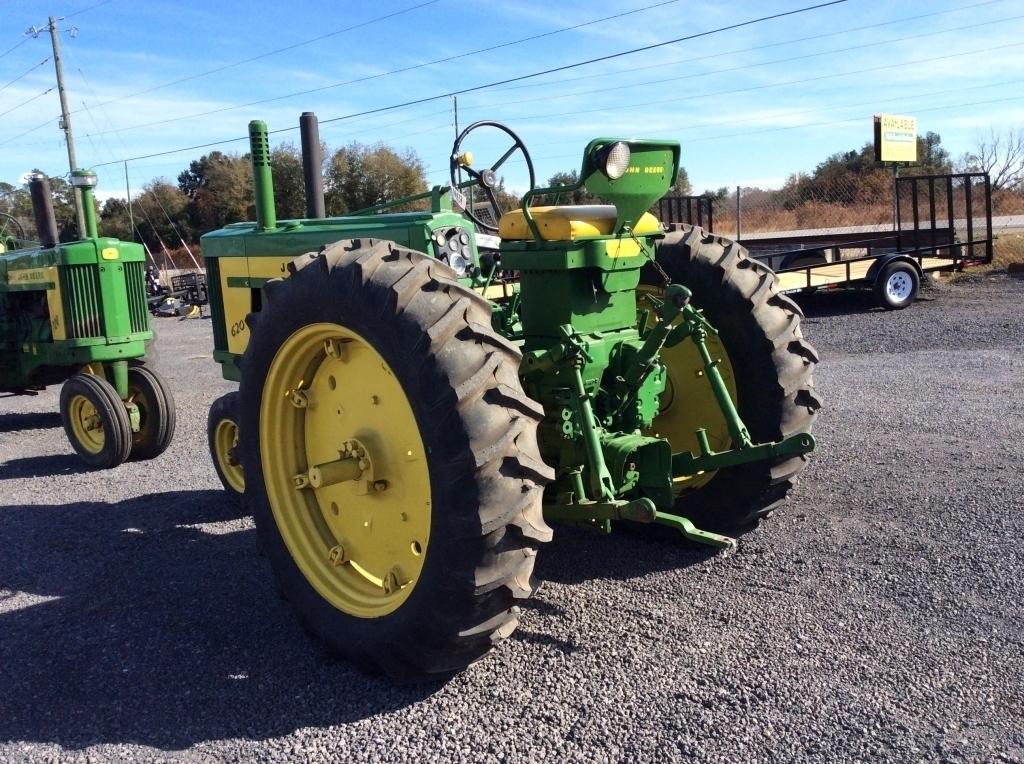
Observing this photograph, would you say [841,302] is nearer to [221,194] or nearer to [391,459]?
[391,459]

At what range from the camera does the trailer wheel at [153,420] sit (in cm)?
713

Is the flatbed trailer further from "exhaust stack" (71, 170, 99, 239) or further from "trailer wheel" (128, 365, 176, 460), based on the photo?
"exhaust stack" (71, 170, 99, 239)

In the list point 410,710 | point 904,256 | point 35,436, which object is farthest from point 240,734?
point 904,256

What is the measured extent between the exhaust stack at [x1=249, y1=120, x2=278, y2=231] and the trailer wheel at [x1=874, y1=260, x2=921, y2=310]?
11110mm

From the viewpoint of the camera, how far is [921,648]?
321cm

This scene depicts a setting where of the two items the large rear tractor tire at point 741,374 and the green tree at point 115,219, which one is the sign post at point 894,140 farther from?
the green tree at point 115,219

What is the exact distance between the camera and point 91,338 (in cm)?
751

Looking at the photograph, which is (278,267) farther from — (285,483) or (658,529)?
(658,529)

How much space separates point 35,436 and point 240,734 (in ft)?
21.6

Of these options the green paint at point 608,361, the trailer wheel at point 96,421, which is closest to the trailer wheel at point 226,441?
the trailer wheel at point 96,421

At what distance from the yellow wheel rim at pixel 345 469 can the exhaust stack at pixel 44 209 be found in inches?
249

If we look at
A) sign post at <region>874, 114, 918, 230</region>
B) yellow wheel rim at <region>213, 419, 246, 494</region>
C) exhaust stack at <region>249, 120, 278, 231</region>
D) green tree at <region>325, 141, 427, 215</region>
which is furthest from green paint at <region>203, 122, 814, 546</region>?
green tree at <region>325, 141, 427, 215</region>

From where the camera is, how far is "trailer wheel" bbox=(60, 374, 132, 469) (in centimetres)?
675

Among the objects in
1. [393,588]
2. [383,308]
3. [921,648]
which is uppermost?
[383,308]
